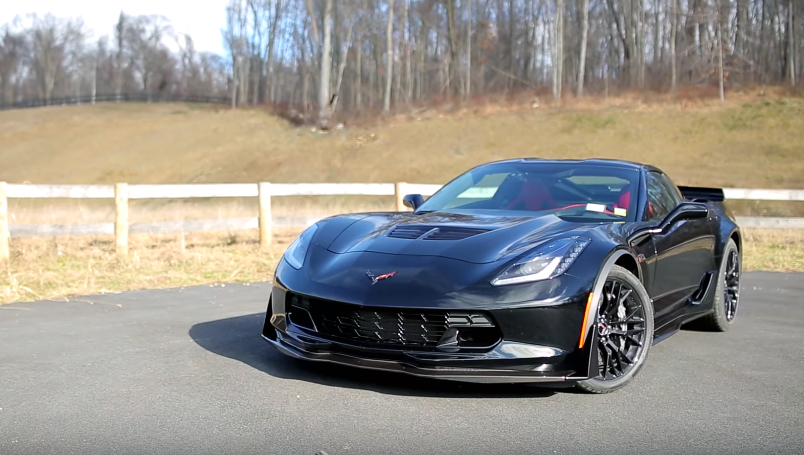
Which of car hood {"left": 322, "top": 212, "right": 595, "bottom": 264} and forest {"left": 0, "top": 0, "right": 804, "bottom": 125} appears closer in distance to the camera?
car hood {"left": 322, "top": 212, "right": 595, "bottom": 264}

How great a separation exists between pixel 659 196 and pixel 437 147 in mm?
33364

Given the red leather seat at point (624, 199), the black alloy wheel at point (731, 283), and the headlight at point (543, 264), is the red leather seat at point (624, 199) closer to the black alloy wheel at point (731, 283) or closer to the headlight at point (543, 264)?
the headlight at point (543, 264)

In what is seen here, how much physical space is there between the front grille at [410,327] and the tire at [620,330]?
577 mm

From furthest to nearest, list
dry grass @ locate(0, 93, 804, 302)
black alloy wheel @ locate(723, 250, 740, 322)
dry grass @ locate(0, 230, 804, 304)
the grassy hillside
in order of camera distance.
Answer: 1. the grassy hillside
2. dry grass @ locate(0, 93, 804, 302)
3. dry grass @ locate(0, 230, 804, 304)
4. black alloy wheel @ locate(723, 250, 740, 322)

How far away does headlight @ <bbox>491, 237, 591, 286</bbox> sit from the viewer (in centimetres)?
392

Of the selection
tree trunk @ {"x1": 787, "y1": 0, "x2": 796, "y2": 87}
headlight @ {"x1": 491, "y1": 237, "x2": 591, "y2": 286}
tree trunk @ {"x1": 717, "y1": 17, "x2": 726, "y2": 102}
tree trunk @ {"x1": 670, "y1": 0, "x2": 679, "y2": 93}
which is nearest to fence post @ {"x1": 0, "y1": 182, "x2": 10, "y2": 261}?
headlight @ {"x1": 491, "y1": 237, "x2": 591, "y2": 286}

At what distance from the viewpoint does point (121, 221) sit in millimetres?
10719

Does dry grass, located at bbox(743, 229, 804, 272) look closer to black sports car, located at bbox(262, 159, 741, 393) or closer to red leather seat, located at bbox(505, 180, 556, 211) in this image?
black sports car, located at bbox(262, 159, 741, 393)


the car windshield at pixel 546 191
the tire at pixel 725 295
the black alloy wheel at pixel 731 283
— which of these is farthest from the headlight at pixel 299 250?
the black alloy wheel at pixel 731 283

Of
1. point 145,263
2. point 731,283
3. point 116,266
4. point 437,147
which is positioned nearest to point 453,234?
point 731,283

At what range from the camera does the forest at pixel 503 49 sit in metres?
45.5

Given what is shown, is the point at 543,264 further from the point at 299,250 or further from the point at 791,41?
the point at 791,41

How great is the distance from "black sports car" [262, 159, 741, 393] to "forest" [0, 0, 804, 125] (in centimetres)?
3749

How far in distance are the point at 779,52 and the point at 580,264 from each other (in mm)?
54283
